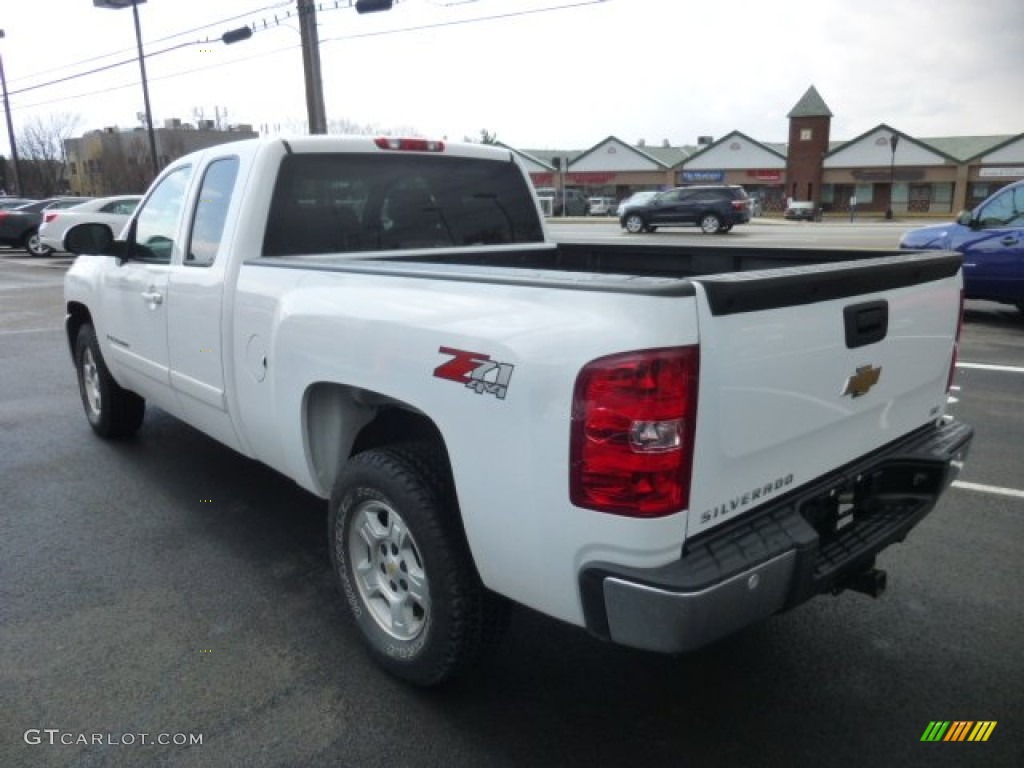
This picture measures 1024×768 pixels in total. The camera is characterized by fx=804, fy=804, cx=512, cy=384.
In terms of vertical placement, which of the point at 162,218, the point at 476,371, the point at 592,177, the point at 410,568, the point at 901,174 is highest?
the point at 592,177

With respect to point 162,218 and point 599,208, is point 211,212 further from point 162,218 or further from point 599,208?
point 599,208

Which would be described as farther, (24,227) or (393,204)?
(24,227)

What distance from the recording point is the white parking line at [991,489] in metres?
→ 4.58

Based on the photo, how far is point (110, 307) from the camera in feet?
16.4

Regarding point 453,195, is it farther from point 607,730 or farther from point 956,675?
point 956,675

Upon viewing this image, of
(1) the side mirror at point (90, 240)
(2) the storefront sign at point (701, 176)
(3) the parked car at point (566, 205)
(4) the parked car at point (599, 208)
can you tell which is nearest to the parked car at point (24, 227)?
(1) the side mirror at point (90, 240)

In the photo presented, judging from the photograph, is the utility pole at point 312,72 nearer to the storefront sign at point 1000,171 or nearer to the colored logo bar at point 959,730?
the colored logo bar at point 959,730

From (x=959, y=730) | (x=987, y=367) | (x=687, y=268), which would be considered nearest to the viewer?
(x=959, y=730)

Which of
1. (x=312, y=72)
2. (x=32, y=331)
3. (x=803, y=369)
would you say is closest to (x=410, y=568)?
(x=803, y=369)

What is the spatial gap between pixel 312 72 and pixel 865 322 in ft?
55.4

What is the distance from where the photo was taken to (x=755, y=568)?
209cm

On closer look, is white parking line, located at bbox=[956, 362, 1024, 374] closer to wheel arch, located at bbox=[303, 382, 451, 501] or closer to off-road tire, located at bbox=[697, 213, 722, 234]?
wheel arch, located at bbox=[303, 382, 451, 501]

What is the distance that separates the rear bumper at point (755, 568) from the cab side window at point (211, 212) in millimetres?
2644

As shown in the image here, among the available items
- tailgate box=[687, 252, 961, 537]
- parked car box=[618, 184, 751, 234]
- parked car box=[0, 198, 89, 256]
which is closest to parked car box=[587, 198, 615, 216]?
parked car box=[618, 184, 751, 234]
